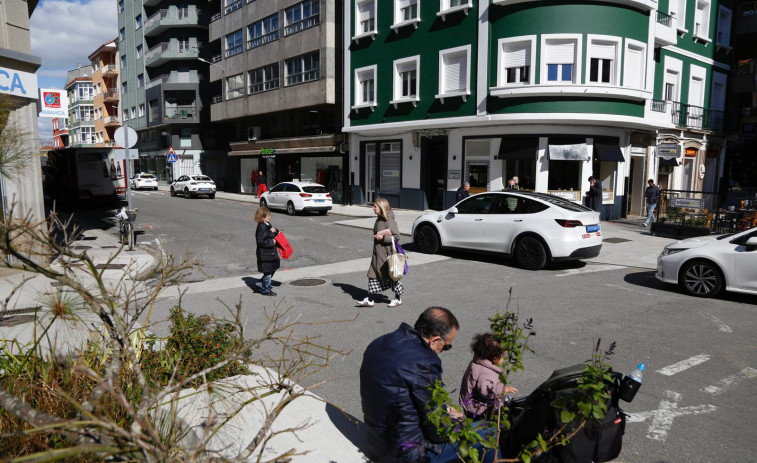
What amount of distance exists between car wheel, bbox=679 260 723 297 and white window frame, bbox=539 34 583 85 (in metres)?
11.7

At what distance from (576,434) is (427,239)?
10550mm

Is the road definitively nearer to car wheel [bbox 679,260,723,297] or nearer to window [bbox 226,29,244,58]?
car wheel [bbox 679,260,723,297]

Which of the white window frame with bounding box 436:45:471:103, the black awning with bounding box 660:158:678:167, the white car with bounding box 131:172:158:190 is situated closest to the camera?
the white window frame with bounding box 436:45:471:103

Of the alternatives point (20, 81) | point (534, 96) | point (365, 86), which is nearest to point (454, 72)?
point (534, 96)

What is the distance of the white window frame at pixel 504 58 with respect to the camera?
19812 millimetres

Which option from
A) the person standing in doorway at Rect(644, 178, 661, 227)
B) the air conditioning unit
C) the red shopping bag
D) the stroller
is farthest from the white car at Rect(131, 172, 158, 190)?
the stroller

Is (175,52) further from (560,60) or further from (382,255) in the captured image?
(382,255)

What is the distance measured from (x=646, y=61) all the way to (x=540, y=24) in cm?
475

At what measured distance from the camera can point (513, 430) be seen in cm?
351

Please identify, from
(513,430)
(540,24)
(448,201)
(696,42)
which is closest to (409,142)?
(448,201)

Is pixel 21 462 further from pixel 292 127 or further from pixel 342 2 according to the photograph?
pixel 292 127

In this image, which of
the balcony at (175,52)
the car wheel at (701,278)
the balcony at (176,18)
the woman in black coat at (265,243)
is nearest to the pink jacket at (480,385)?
the woman in black coat at (265,243)

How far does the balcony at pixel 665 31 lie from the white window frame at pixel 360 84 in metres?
12.0

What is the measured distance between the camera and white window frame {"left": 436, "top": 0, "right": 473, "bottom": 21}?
21.4m
